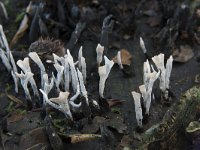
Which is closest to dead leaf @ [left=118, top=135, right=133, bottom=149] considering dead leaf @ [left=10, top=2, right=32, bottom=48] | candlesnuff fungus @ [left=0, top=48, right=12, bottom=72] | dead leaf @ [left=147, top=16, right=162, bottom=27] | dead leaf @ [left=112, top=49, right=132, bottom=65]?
dead leaf @ [left=112, top=49, right=132, bottom=65]

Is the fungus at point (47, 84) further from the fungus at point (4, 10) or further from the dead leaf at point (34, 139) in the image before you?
the fungus at point (4, 10)

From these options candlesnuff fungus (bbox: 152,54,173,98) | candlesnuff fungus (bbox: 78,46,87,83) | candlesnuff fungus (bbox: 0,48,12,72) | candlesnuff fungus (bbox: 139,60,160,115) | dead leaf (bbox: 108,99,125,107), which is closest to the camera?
candlesnuff fungus (bbox: 139,60,160,115)

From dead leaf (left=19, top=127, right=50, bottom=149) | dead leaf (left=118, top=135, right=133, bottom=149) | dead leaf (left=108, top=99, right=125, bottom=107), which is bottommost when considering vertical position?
dead leaf (left=118, top=135, right=133, bottom=149)

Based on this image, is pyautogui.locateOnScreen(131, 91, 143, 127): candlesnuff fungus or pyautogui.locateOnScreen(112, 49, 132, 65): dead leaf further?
pyautogui.locateOnScreen(112, 49, 132, 65): dead leaf

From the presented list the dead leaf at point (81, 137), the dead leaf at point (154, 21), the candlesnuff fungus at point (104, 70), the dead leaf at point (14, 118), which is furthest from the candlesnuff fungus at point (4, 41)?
the dead leaf at point (154, 21)

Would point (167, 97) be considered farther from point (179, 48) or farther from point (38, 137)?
point (38, 137)

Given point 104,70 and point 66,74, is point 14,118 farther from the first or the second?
point 104,70

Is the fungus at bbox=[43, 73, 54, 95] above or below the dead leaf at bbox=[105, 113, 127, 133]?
above

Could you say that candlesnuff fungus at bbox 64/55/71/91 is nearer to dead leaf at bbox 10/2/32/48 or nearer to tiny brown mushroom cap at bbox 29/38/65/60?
tiny brown mushroom cap at bbox 29/38/65/60
